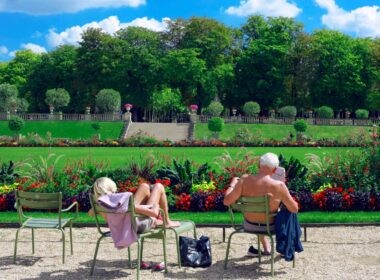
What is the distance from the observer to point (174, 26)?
61875mm

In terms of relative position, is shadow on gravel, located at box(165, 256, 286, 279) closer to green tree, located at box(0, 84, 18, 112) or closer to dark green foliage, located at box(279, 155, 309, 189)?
dark green foliage, located at box(279, 155, 309, 189)

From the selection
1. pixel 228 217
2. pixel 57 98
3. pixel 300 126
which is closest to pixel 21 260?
pixel 228 217

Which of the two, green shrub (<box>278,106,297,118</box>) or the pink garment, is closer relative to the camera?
the pink garment

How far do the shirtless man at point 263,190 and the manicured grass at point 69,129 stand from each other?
42458 millimetres

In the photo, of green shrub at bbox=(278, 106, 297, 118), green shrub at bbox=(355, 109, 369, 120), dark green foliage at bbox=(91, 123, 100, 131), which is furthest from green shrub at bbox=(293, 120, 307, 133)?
dark green foliage at bbox=(91, 123, 100, 131)

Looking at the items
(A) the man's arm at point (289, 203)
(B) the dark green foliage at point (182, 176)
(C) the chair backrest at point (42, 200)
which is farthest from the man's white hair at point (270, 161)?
(B) the dark green foliage at point (182, 176)

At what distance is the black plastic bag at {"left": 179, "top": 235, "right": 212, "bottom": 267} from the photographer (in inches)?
271

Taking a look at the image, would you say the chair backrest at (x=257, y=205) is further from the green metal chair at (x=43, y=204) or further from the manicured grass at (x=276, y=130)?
the manicured grass at (x=276, y=130)

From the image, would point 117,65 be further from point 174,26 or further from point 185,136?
point 185,136

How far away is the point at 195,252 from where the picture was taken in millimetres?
6973

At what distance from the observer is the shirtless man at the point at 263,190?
21.5ft

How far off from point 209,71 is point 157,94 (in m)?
6.15

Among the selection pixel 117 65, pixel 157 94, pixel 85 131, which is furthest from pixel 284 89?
pixel 85 131

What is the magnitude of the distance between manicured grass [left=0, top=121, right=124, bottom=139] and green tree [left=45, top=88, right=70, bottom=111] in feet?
16.1
